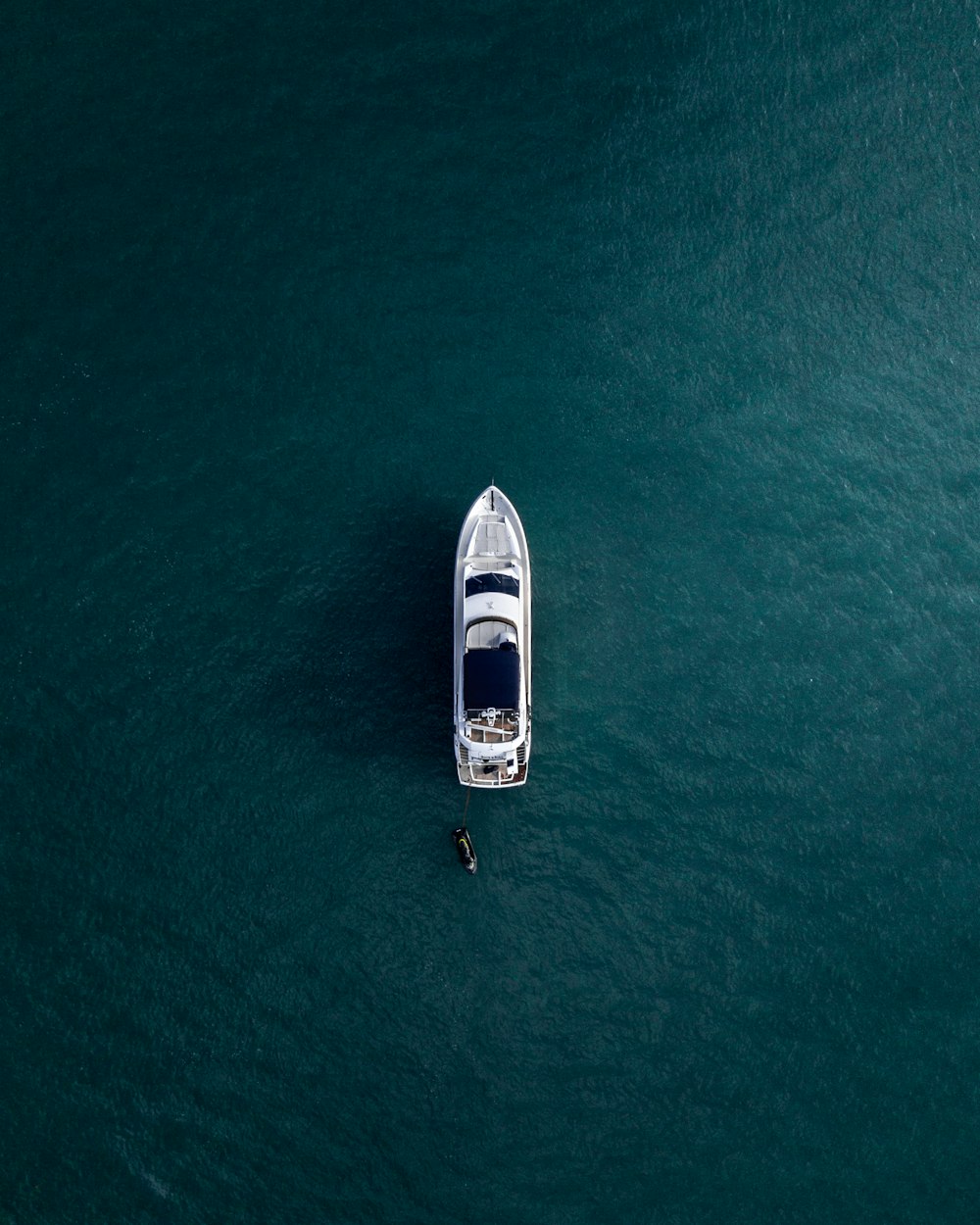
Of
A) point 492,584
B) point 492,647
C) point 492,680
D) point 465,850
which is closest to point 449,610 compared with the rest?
point 492,584

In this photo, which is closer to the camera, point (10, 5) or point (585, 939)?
point (585, 939)

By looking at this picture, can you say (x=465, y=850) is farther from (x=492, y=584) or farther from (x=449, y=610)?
(x=492, y=584)

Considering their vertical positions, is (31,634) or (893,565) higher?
(893,565)

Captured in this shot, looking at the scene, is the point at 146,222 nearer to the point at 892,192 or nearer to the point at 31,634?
the point at 31,634

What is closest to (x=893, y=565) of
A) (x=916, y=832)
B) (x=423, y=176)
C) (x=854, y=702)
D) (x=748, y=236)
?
(x=854, y=702)

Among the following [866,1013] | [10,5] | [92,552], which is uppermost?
[10,5]

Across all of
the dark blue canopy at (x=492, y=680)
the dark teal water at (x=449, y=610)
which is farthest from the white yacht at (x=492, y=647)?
the dark teal water at (x=449, y=610)

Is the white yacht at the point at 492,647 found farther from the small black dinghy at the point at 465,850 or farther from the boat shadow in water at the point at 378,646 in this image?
the small black dinghy at the point at 465,850
